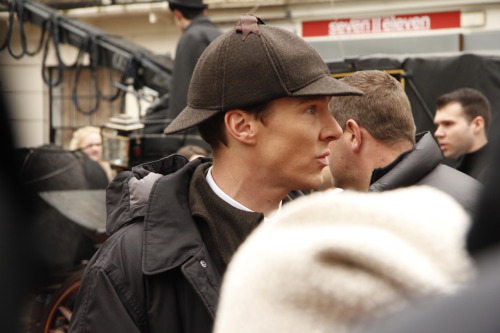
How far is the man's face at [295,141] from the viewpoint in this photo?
229cm

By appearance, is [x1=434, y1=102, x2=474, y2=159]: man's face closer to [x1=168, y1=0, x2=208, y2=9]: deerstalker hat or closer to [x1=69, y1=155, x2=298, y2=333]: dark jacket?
[x1=168, y1=0, x2=208, y2=9]: deerstalker hat

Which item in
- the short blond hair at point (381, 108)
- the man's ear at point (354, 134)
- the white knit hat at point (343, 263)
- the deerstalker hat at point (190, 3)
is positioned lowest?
the man's ear at point (354, 134)

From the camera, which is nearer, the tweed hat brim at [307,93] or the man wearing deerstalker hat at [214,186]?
the man wearing deerstalker hat at [214,186]

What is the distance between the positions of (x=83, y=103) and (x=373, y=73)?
47.1 feet

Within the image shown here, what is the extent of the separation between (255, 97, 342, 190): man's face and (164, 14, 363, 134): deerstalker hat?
0.20ft

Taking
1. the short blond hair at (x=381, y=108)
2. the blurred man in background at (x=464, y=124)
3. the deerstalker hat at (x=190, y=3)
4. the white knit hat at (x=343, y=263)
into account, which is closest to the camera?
the white knit hat at (x=343, y=263)

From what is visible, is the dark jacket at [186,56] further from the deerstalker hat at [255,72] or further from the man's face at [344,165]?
the deerstalker hat at [255,72]

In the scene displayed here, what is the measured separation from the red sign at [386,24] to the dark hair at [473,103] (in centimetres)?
797

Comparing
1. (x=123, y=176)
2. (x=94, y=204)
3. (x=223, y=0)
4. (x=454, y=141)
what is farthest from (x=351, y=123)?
(x=223, y=0)

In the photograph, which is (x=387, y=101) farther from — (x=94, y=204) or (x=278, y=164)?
(x=94, y=204)

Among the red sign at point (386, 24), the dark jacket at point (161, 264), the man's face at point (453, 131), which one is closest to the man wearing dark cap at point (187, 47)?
the man's face at point (453, 131)

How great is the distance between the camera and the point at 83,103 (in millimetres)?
17125

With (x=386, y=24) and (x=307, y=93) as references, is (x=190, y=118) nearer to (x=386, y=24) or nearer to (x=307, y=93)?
(x=307, y=93)

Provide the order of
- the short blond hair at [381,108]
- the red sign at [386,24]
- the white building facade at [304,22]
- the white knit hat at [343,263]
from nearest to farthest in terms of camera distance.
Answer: the white knit hat at [343,263] → the short blond hair at [381,108] → the white building facade at [304,22] → the red sign at [386,24]
